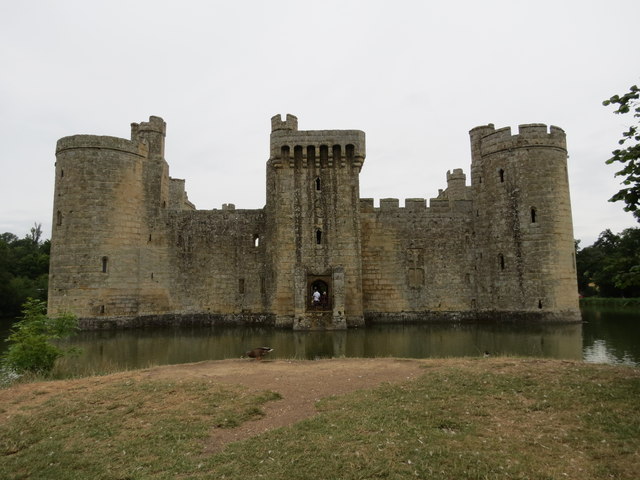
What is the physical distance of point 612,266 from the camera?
322 inches

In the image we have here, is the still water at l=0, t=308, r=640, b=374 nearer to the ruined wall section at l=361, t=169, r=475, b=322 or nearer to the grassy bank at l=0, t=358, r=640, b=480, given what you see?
the ruined wall section at l=361, t=169, r=475, b=322

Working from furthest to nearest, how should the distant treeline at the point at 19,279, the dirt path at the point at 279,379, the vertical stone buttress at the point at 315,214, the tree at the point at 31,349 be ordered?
the distant treeline at the point at 19,279
the vertical stone buttress at the point at 315,214
the tree at the point at 31,349
the dirt path at the point at 279,379

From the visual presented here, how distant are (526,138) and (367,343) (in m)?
14.8

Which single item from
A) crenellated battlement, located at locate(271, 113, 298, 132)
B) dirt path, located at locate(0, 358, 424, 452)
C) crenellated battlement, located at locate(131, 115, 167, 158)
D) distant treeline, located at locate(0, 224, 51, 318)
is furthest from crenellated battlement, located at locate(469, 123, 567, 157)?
distant treeline, located at locate(0, 224, 51, 318)

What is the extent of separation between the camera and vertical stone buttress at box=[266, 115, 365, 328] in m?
24.3

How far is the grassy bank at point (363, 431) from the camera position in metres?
5.64

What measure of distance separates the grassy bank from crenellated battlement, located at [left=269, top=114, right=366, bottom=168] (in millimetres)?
16591

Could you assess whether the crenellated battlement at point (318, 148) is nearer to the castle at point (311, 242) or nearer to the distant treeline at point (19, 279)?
the castle at point (311, 242)

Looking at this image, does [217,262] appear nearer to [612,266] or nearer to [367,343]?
[367,343]

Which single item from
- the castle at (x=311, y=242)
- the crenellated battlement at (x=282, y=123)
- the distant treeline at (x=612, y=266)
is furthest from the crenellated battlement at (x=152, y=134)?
the distant treeline at (x=612, y=266)

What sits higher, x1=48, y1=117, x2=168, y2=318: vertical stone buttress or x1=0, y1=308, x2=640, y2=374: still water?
x1=48, y1=117, x2=168, y2=318: vertical stone buttress

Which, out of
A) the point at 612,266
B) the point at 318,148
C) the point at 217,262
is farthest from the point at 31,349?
the point at 318,148

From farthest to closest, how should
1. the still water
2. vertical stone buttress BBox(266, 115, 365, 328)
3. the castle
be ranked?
vertical stone buttress BBox(266, 115, 365, 328) → the castle → the still water

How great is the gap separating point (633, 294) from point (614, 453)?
152 feet
